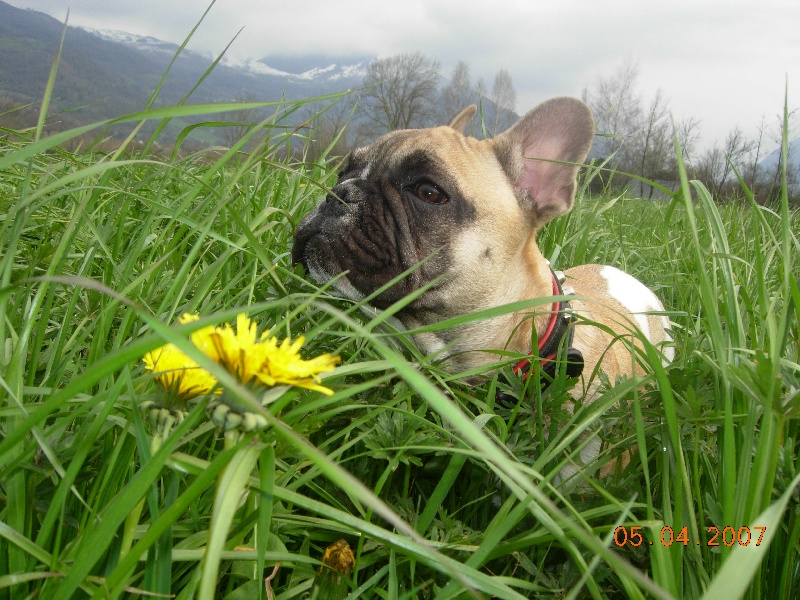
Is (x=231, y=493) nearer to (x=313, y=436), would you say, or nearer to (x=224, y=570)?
(x=224, y=570)

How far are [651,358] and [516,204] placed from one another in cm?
182

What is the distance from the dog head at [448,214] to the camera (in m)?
2.40

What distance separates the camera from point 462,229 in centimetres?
256

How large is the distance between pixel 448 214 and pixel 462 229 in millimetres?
95

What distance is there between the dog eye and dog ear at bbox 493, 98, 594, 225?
494 mm

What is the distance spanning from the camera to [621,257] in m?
4.55

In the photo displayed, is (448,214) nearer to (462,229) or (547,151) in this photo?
(462,229)

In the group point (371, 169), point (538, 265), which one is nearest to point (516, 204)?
point (538, 265)
